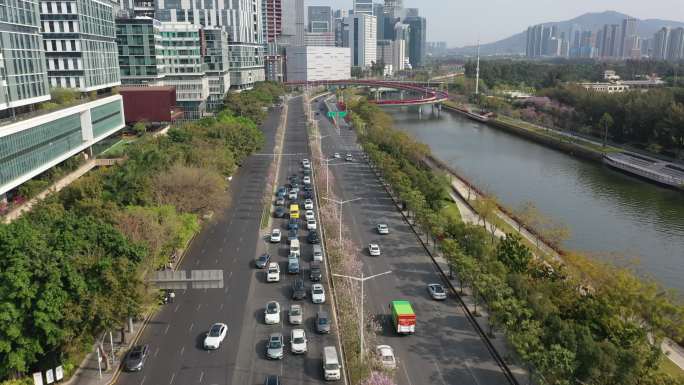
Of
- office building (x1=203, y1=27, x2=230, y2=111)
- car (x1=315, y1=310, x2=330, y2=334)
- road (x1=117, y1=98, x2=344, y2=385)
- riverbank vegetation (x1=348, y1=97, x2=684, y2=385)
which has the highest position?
office building (x1=203, y1=27, x2=230, y2=111)

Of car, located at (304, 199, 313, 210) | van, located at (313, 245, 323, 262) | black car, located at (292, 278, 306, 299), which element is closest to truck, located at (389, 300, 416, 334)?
black car, located at (292, 278, 306, 299)

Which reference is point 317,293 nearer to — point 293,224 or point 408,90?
point 293,224

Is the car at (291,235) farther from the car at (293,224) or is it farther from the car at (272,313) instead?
the car at (272,313)

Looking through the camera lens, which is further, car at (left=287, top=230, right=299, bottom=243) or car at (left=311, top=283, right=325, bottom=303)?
car at (left=287, top=230, right=299, bottom=243)

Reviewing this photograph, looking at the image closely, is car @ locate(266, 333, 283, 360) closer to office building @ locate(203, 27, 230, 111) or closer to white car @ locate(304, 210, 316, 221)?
white car @ locate(304, 210, 316, 221)

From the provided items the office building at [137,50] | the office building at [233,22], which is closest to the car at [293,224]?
the office building at [137,50]

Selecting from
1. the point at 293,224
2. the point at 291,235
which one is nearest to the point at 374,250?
the point at 291,235

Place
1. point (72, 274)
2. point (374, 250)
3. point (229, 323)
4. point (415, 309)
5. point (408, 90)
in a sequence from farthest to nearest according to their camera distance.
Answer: point (408, 90)
point (374, 250)
point (415, 309)
point (229, 323)
point (72, 274)
